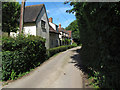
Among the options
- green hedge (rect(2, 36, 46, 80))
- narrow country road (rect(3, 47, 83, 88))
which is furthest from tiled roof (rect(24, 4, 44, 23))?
narrow country road (rect(3, 47, 83, 88))

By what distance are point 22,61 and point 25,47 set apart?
3.88 ft

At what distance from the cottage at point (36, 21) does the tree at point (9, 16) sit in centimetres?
191

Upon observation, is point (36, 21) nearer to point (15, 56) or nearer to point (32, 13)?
point (32, 13)

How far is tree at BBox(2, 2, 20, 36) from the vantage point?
15039 millimetres

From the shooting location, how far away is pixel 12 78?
6.28m

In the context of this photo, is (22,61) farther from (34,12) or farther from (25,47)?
(34,12)

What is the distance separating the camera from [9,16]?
1565 centimetres

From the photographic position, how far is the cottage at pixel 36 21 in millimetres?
16094

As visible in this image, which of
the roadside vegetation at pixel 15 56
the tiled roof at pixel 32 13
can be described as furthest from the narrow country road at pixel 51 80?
the tiled roof at pixel 32 13

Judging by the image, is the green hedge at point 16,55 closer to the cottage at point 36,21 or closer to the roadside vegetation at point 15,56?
the roadside vegetation at point 15,56

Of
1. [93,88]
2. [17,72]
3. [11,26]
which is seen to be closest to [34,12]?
[11,26]

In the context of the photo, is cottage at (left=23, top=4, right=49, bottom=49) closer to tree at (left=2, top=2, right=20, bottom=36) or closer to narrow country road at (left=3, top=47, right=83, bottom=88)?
tree at (left=2, top=2, right=20, bottom=36)

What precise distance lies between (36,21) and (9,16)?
4.75 m

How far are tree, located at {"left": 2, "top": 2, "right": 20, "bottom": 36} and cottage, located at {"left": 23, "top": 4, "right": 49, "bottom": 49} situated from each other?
1.91m
